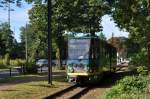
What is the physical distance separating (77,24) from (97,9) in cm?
862

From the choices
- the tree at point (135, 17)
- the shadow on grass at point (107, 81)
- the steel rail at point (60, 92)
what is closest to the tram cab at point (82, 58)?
the steel rail at point (60, 92)

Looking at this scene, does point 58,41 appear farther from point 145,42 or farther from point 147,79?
point 147,79

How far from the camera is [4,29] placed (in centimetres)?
13925

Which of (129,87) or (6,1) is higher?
(6,1)

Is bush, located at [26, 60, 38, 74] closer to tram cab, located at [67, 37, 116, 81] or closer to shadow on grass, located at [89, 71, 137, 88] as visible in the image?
shadow on grass, located at [89, 71, 137, 88]

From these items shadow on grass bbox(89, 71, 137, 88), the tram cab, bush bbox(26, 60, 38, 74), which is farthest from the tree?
bush bbox(26, 60, 38, 74)

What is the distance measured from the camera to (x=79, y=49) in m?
Result: 35.1

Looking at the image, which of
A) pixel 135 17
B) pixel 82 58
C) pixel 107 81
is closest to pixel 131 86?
pixel 82 58

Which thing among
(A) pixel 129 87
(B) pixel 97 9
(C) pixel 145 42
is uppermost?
(B) pixel 97 9

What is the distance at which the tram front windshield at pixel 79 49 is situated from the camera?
115 feet

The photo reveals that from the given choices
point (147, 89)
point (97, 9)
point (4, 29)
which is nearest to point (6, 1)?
point (147, 89)

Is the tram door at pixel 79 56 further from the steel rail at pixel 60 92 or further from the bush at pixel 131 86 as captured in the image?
the bush at pixel 131 86

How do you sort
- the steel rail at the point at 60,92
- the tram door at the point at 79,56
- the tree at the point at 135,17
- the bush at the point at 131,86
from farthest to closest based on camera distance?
the tram door at the point at 79,56, the tree at the point at 135,17, the steel rail at the point at 60,92, the bush at the point at 131,86

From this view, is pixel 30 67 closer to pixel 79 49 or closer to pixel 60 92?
pixel 79 49
